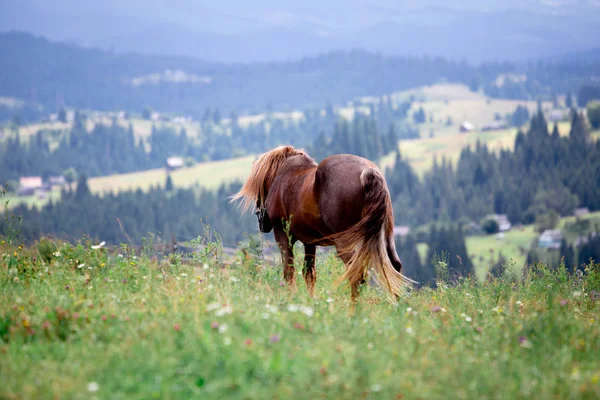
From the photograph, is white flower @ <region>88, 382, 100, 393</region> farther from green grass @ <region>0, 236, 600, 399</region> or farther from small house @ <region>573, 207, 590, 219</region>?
small house @ <region>573, 207, 590, 219</region>

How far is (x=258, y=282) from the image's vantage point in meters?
8.17

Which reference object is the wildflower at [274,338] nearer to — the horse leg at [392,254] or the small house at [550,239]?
the horse leg at [392,254]

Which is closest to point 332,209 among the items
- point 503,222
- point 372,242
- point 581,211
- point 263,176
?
point 372,242

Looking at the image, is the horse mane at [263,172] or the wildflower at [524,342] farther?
the horse mane at [263,172]

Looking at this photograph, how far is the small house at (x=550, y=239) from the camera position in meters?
123

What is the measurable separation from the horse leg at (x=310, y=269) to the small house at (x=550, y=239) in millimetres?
118730

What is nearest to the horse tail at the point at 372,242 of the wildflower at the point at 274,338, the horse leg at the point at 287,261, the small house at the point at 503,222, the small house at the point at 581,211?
the horse leg at the point at 287,261

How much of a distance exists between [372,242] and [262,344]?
119 inches

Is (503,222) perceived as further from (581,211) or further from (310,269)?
(310,269)

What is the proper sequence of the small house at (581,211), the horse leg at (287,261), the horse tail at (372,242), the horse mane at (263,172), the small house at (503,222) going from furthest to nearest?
the small house at (503,222)
the small house at (581,211)
the horse mane at (263,172)
the horse leg at (287,261)
the horse tail at (372,242)

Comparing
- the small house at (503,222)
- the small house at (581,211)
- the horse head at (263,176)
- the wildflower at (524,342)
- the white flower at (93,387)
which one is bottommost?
the small house at (503,222)

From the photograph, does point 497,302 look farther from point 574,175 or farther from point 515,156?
point 515,156

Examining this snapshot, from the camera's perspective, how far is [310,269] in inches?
364

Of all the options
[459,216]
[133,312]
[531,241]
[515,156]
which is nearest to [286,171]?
[133,312]
